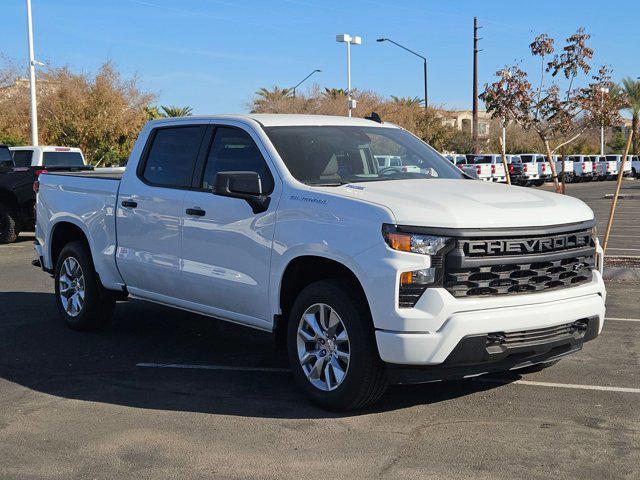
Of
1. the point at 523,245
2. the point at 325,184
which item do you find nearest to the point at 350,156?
the point at 325,184

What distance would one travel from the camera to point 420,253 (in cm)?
518

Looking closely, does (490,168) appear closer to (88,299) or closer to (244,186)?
(88,299)

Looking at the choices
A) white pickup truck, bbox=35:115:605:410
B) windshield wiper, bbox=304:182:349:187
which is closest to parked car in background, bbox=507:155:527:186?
white pickup truck, bbox=35:115:605:410

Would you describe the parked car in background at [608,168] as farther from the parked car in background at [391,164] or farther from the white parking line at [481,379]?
the white parking line at [481,379]

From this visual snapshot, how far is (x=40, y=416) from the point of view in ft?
18.6

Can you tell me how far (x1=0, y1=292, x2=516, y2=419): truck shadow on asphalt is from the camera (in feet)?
19.5

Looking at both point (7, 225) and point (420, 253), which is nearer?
point (420, 253)

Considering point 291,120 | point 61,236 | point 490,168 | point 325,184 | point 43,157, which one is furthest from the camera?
point 490,168

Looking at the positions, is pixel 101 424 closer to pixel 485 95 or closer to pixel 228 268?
pixel 228 268

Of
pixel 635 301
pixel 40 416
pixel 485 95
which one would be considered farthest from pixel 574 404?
pixel 485 95

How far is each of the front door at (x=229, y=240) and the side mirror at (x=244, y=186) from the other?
6 centimetres

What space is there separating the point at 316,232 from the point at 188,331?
315 centimetres

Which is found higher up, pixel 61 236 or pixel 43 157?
pixel 43 157

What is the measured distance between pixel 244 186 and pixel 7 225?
12.5 meters
